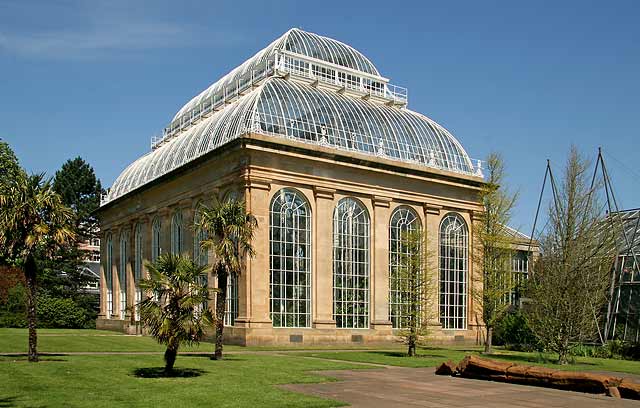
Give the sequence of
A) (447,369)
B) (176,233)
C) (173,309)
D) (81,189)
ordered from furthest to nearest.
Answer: (81,189) < (176,233) < (447,369) < (173,309)

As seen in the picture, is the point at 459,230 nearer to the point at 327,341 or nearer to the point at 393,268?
the point at 393,268

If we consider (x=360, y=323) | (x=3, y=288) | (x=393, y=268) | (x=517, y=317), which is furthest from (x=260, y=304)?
(x=3, y=288)

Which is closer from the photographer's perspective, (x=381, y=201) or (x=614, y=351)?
(x=614, y=351)

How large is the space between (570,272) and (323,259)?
16461 millimetres

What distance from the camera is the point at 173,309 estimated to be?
960 inches

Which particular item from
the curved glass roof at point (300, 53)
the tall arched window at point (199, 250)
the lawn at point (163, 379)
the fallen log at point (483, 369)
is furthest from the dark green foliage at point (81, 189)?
the fallen log at point (483, 369)

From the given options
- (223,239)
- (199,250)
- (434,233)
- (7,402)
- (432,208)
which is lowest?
(7,402)

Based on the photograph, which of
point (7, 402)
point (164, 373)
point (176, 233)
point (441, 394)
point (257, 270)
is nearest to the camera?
point (7, 402)

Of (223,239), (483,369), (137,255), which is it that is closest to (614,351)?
(483,369)

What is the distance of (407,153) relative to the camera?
175 feet

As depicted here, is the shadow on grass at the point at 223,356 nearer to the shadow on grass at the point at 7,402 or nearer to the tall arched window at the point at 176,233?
the shadow on grass at the point at 7,402

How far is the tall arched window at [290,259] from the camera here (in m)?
44.6

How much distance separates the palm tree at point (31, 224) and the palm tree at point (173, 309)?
7050 millimetres

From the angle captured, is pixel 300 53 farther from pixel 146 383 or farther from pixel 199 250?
pixel 146 383
